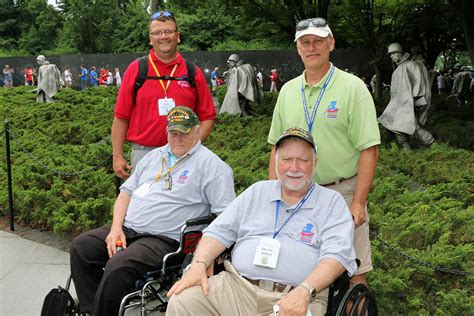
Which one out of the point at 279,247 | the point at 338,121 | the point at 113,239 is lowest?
the point at 113,239

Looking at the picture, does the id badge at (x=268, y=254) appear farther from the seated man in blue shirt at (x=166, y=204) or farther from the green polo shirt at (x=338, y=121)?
the seated man in blue shirt at (x=166, y=204)

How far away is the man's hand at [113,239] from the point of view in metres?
3.83

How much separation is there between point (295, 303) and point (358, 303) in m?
0.34

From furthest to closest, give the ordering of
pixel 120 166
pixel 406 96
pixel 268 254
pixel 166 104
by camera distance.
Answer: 1. pixel 406 96
2. pixel 120 166
3. pixel 166 104
4. pixel 268 254

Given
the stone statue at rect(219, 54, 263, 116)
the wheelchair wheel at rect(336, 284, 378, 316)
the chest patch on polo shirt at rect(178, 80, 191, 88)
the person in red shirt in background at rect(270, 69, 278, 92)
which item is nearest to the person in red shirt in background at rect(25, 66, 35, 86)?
the person in red shirt in background at rect(270, 69, 278, 92)

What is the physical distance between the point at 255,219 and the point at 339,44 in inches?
1264

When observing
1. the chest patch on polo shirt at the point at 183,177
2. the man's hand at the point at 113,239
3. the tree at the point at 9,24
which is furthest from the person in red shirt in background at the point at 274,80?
the tree at the point at 9,24

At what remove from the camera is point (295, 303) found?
2.87 m

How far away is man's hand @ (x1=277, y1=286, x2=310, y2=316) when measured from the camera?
286cm

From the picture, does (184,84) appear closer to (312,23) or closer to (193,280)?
(312,23)

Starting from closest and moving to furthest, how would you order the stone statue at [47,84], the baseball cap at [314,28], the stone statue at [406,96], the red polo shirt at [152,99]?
1. the baseball cap at [314,28]
2. the red polo shirt at [152,99]
3. the stone statue at [406,96]
4. the stone statue at [47,84]

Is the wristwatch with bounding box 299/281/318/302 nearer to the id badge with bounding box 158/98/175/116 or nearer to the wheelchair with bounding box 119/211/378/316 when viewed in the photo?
the wheelchair with bounding box 119/211/378/316

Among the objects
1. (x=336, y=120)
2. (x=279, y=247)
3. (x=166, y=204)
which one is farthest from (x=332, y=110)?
(x=166, y=204)

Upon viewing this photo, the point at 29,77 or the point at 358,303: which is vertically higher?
the point at 358,303
